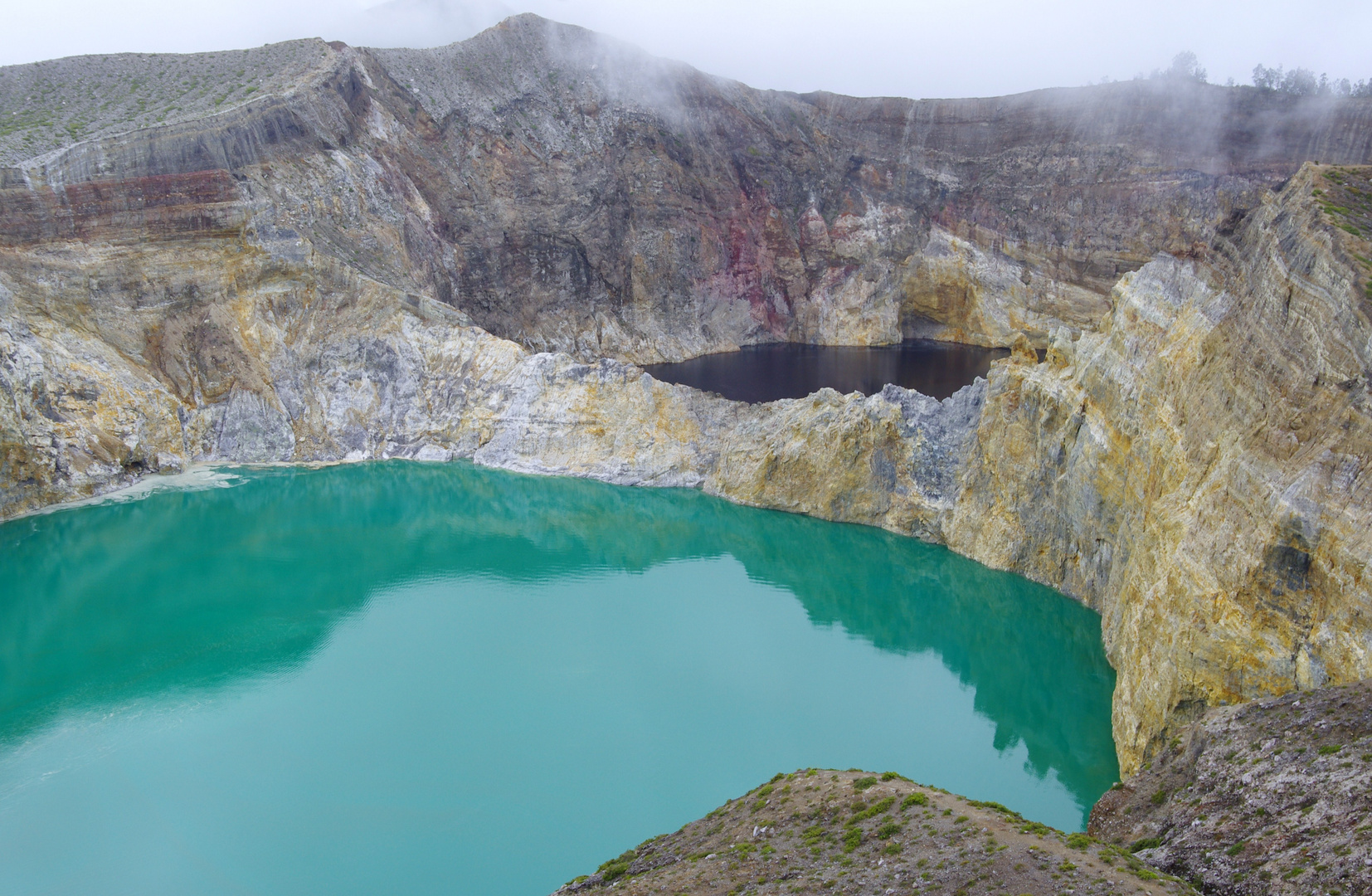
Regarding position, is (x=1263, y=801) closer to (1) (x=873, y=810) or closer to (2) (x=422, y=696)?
(1) (x=873, y=810)

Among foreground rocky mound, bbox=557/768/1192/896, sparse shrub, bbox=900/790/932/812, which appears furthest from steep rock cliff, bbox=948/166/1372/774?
sparse shrub, bbox=900/790/932/812

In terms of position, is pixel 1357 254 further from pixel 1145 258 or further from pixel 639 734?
pixel 1145 258

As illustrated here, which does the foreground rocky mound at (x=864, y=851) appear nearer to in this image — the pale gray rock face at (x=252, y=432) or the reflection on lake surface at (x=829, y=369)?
the reflection on lake surface at (x=829, y=369)

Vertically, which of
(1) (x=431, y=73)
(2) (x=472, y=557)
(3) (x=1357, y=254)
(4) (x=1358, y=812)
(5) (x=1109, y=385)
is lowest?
(2) (x=472, y=557)

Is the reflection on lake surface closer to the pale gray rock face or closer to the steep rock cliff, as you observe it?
the steep rock cliff

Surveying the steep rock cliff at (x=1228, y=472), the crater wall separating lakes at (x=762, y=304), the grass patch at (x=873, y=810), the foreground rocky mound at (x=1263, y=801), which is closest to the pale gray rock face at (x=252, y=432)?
the crater wall separating lakes at (x=762, y=304)

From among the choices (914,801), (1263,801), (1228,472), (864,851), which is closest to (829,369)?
(1228,472)

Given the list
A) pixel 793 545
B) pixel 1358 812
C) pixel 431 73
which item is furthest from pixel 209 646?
pixel 431 73
